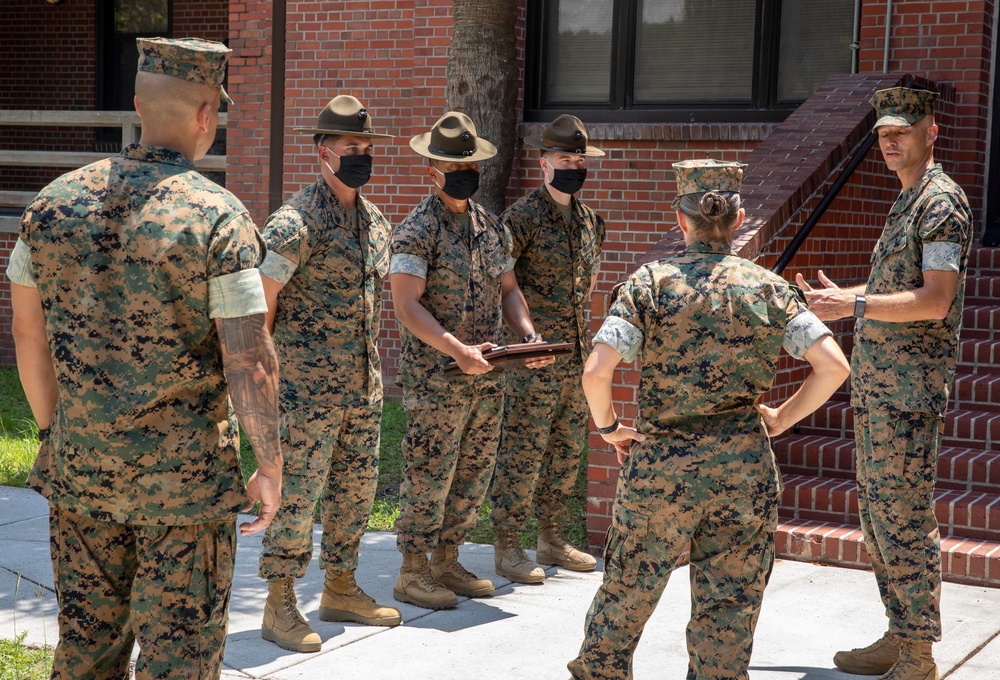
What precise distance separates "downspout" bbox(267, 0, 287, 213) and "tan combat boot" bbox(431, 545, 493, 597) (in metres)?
6.00

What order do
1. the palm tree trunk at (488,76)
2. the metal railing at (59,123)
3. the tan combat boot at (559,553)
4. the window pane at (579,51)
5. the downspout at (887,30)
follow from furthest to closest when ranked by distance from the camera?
1. the metal railing at (59,123)
2. the window pane at (579,51)
3. the downspout at (887,30)
4. the palm tree trunk at (488,76)
5. the tan combat boot at (559,553)

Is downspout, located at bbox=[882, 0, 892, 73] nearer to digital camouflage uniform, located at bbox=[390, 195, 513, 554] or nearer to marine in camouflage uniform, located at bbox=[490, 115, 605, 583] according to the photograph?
marine in camouflage uniform, located at bbox=[490, 115, 605, 583]

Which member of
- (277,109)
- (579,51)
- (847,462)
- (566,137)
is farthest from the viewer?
(277,109)

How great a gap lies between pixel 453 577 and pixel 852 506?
2205 millimetres

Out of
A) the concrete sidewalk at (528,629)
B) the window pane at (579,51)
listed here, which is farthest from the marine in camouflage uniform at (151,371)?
the window pane at (579,51)

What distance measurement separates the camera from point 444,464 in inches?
208

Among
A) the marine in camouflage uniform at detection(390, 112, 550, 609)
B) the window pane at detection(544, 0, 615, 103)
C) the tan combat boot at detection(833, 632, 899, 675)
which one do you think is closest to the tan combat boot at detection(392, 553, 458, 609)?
the marine in camouflage uniform at detection(390, 112, 550, 609)

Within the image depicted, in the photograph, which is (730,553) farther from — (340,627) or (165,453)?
(340,627)

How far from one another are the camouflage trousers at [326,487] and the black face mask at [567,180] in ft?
5.21

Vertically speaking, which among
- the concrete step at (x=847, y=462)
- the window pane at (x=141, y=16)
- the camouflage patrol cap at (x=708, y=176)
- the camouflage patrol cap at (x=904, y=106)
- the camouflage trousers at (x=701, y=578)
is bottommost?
the concrete step at (x=847, y=462)

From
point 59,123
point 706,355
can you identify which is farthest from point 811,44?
point 59,123

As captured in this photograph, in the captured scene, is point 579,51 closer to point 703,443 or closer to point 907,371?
point 907,371

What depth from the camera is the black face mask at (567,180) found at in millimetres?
5816

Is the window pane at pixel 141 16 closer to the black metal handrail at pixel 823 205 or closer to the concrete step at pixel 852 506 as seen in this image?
the black metal handrail at pixel 823 205
